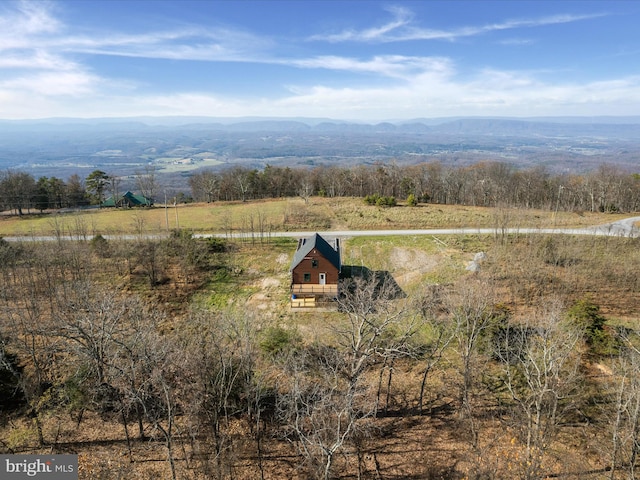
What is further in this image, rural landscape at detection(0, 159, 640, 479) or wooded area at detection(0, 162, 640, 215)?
wooded area at detection(0, 162, 640, 215)

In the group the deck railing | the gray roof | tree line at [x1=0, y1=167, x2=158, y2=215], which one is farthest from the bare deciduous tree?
tree line at [x1=0, y1=167, x2=158, y2=215]

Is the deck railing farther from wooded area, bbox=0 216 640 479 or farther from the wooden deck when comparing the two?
wooded area, bbox=0 216 640 479

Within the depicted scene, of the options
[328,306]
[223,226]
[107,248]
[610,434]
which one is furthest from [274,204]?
[610,434]

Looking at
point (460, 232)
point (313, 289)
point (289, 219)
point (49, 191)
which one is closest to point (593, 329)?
point (313, 289)

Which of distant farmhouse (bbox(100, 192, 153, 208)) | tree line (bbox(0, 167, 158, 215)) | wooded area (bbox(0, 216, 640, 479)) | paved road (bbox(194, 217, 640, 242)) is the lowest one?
wooded area (bbox(0, 216, 640, 479))

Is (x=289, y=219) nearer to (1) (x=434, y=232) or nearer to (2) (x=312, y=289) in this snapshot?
(1) (x=434, y=232)

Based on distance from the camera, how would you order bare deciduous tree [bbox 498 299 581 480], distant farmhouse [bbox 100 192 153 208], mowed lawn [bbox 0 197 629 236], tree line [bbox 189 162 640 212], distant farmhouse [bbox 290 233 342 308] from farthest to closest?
distant farmhouse [bbox 100 192 153 208]
tree line [bbox 189 162 640 212]
mowed lawn [bbox 0 197 629 236]
distant farmhouse [bbox 290 233 342 308]
bare deciduous tree [bbox 498 299 581 480]

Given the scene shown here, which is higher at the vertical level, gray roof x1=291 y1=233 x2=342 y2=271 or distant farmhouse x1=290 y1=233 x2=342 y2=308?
gray roof x1=291 y1=233 x2=342 y2=271
